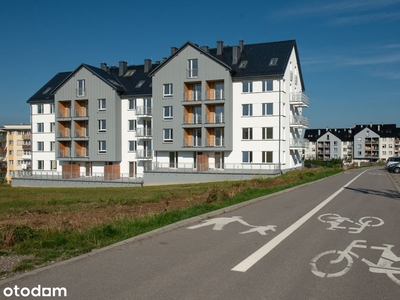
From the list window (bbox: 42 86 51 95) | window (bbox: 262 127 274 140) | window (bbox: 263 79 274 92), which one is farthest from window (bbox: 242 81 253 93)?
window (bbox: 42 86 51 95)

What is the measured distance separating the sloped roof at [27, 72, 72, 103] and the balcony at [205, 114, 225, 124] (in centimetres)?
2059

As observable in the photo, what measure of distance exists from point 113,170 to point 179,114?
1064 centimetres

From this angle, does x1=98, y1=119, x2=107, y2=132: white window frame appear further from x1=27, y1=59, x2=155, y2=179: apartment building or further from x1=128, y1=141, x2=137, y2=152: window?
x1=128, y1=141, x2=137, y2=152: window

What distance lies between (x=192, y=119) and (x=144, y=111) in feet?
19.8

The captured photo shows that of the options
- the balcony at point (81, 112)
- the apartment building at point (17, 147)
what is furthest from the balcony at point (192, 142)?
the apartment building at point (17, 147)

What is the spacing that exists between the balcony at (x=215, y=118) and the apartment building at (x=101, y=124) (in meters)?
7.40

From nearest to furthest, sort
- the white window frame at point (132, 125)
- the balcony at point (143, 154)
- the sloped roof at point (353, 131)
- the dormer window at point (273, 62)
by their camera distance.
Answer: the dormer window at point (273, 62), the balcony at point (143, 154), the white window frame at point (132, 125), the sloped roof at point (353, 131)

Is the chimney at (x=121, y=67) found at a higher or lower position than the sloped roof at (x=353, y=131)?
higher

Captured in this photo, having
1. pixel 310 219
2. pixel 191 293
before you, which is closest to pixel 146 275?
pixel 191 293

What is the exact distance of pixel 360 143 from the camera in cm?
12344

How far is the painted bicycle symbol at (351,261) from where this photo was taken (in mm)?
5964

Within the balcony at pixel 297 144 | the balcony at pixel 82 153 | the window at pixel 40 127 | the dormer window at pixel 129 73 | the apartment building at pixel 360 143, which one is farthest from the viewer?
the apartment building at pixel 360 143

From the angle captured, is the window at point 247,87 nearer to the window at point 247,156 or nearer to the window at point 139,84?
the window at point 247,156

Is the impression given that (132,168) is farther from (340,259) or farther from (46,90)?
(340,259)
